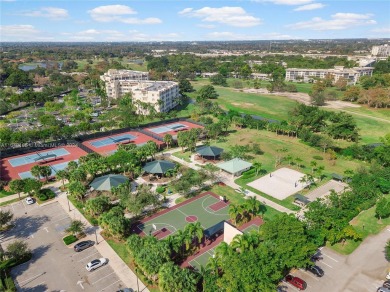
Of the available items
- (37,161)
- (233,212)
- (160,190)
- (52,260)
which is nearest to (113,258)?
(52,260)

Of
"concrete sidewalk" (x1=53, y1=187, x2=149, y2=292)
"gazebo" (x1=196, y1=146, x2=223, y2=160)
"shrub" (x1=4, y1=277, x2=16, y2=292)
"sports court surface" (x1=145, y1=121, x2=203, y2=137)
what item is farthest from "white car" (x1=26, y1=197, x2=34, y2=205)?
"sports court surface" (x1=145, y1=121, x2=203, y2=137)

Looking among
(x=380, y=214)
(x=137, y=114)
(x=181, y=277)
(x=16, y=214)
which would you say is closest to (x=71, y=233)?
(x=16, y=214)

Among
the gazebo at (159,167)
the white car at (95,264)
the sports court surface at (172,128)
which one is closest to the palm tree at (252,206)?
the gazebo at (159,167)

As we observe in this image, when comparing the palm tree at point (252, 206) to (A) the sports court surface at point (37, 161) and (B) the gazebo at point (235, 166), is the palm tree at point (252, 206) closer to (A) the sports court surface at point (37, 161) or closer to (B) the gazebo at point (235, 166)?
(B) the gazebo at point (235, 166)

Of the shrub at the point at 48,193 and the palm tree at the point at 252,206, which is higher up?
the palm tree at the point at 252,206

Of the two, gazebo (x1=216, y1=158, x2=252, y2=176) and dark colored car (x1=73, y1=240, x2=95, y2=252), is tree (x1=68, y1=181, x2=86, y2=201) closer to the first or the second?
dark colored car (x1=73, y1=240, x2=95, y2=252)
